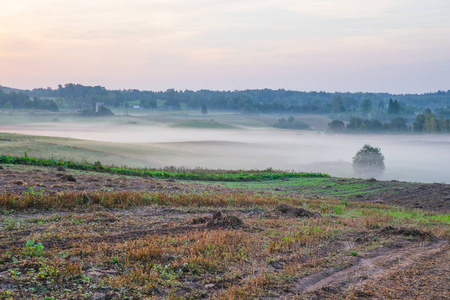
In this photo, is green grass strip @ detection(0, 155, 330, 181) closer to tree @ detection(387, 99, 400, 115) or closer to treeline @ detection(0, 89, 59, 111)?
treeline @ detection(0, 89, 59, 111)

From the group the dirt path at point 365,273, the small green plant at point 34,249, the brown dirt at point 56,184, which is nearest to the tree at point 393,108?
the brown dirt at point 56,184

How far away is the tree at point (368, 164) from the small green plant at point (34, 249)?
76100 mm

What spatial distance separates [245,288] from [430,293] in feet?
10.6

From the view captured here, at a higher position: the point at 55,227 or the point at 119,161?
the point at 55,227

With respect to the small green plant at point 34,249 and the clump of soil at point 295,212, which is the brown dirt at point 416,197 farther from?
the small green plant at point 34,249

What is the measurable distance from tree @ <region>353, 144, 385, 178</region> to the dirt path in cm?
7190

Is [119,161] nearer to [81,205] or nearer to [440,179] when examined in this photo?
[81,205]

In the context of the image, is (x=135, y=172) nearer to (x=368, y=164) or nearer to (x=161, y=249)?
(x=161, y=249)

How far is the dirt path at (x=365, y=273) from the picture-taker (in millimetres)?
7125

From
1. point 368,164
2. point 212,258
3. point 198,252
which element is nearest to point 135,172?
point 198,252

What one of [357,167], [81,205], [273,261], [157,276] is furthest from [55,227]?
[357,167]

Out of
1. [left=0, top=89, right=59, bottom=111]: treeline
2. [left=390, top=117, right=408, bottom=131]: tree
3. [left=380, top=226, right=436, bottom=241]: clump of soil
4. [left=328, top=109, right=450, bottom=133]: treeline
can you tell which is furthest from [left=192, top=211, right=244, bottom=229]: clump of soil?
[left=0, top=89, right=59, bottom=111]: treeline

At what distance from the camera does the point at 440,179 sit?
68.9 metres

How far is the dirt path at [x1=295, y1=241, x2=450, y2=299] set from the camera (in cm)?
712
